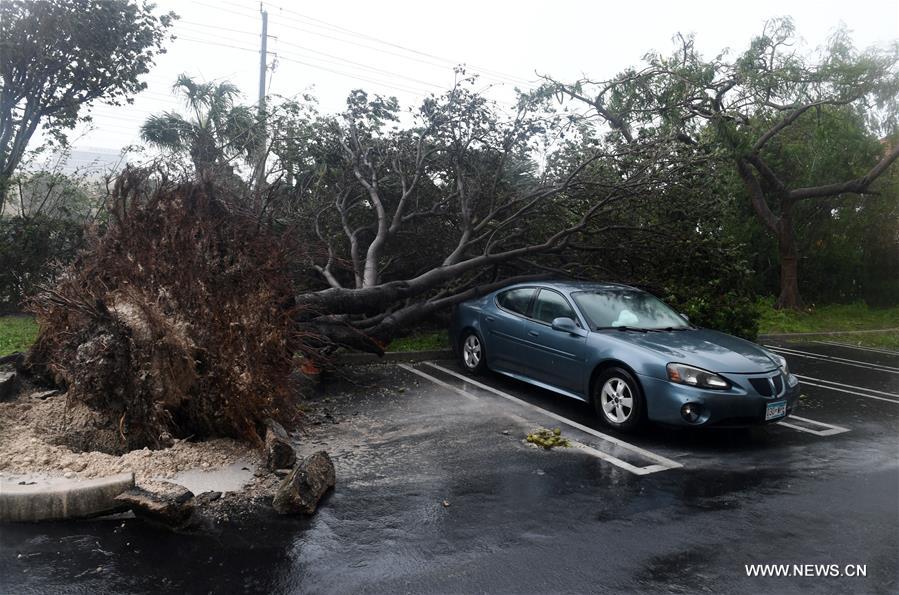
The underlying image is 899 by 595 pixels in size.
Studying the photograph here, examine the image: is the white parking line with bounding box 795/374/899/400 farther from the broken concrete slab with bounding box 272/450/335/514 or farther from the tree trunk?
the tree trunk

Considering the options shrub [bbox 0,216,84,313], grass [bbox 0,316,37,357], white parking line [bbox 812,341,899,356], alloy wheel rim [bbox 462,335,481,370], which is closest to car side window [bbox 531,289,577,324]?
alloy wheel rim [bbox 462,335,481,370]

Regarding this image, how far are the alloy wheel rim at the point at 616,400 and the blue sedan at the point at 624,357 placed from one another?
0.03ft

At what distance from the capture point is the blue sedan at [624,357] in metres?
5.86

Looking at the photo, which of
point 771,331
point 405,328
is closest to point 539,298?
point 405,328

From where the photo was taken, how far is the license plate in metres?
5.94

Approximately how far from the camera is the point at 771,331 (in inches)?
603

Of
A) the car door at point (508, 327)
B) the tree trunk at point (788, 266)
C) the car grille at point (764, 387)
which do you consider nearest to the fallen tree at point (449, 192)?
the car door at point (508, 327)

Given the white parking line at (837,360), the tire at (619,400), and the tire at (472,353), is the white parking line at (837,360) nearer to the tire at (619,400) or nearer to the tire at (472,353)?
the tire at (472,353)

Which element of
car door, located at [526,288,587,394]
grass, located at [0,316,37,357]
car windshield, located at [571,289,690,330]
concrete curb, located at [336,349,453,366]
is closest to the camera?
car door, located at [526,288,587,394]

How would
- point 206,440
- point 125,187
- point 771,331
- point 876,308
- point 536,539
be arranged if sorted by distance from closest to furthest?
point 536,539, point 206,440, point 125,187, point 771,331, point 876,308

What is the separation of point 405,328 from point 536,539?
6.86 meters

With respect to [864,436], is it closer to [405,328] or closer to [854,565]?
[854,565]

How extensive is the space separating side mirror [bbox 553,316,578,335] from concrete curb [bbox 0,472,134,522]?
4.46 meters

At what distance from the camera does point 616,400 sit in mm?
6398
